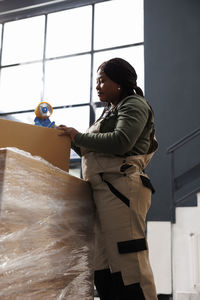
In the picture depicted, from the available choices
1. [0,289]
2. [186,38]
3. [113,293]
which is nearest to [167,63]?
[186,38]

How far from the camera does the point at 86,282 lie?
1413 mm

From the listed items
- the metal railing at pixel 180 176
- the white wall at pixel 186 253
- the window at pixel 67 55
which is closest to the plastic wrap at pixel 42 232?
the white wall at pixel 186 253

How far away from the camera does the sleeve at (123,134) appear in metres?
1.37

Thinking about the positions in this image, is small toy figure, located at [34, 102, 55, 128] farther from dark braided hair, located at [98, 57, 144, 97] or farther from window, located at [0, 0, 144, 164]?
→ window, located at [0, 0, 144, 164]

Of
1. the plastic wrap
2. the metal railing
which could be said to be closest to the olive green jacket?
the plastic wrap

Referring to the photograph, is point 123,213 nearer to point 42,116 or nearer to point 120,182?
point 120,182

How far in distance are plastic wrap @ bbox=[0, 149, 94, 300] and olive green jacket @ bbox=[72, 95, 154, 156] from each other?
0.51 feet

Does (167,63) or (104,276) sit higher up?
(167,63)

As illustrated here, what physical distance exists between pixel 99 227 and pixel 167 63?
2959 millimetres

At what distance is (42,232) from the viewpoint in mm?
1190

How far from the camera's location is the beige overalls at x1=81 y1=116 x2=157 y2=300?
1297 mm

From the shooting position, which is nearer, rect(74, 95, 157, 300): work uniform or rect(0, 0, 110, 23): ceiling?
rect(74, 95, 157, 300): work uniform

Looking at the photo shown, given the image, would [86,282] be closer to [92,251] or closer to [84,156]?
[92,251]

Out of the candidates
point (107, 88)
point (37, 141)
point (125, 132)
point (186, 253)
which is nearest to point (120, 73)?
point (107, 88)
